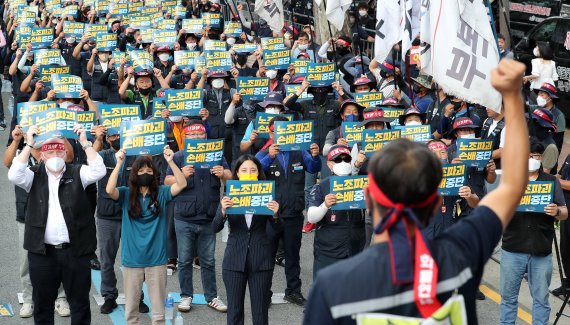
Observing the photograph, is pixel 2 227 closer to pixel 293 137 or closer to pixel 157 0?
pixel 293 137

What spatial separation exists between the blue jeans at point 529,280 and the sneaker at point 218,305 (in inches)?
114

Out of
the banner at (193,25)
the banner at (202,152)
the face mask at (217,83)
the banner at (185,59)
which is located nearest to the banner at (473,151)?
the banner at (202,152)

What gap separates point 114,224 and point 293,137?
2.16 metres

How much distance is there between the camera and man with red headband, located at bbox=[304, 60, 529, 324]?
115 inches

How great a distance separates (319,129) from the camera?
13586 mm

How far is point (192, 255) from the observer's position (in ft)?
34.1

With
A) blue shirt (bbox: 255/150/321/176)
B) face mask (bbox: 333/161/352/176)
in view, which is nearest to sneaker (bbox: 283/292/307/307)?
blue shirt (bbox: 255/150/321/176)

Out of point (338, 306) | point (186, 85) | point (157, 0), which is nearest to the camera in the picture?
point (338, 306)

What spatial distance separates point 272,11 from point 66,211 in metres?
11.6

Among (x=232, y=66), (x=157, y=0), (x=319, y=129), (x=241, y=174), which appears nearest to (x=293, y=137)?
(x=241, y=174)

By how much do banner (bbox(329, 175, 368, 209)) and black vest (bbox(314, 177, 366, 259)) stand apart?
0.21 metres

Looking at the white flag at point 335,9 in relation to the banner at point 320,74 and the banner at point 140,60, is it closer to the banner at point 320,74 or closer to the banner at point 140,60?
the banner at point 320,74

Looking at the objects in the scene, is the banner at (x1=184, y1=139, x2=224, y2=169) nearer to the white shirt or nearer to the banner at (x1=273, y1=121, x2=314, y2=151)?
the banner at (x1=273, y1=121, x2=314, y2=151)

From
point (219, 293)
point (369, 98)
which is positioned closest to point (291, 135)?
point (219, 293)
